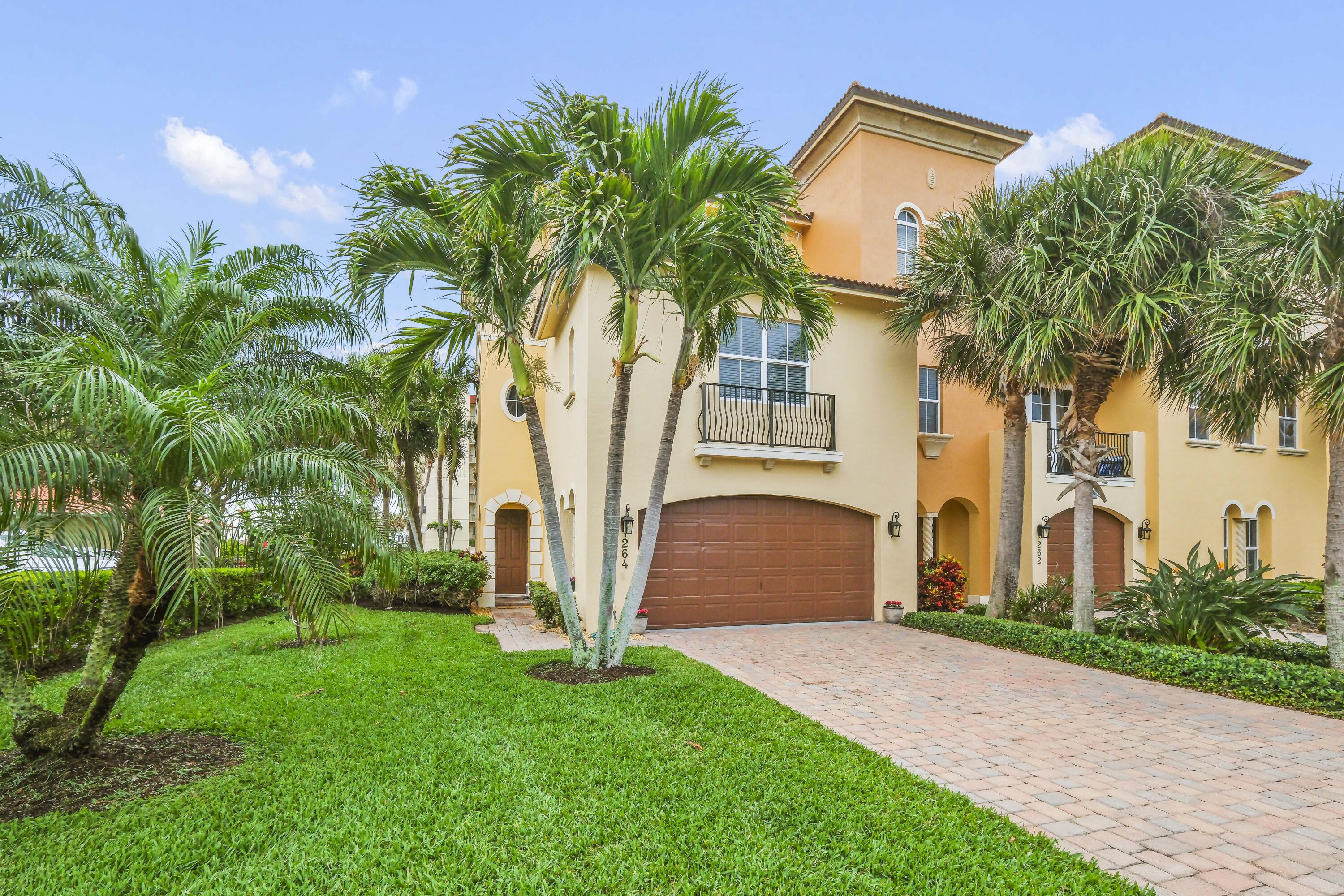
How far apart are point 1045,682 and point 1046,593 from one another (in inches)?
163

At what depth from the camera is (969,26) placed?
1432 centimetres

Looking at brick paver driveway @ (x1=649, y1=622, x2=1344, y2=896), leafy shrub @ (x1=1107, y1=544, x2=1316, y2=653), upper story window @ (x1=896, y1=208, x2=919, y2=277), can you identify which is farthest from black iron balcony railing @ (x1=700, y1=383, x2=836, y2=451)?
upper story window @ (x1=896, y1=208, x2=919, y2=277)

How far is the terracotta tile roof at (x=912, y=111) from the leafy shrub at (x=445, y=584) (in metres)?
14.0

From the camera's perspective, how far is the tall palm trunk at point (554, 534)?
823cm

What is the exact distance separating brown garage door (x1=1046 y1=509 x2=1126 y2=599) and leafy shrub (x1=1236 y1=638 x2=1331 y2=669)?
661cm

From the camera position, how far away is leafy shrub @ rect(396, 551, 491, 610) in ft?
49.9

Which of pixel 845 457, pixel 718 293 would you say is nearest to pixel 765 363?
pixel 845 457

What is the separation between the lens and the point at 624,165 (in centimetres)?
732

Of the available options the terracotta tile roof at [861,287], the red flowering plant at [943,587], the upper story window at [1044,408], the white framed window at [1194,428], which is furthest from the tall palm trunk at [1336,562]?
the white framed window at [1194,428]

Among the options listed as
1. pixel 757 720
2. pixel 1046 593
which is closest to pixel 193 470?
pixel 757 720

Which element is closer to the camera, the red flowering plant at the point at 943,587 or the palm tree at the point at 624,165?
the palm tree at the point at 624,165

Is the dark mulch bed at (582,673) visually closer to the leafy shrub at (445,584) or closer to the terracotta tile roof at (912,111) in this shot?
the leafy shrub at (445,584)

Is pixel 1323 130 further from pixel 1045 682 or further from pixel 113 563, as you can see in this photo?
pixel 113 563

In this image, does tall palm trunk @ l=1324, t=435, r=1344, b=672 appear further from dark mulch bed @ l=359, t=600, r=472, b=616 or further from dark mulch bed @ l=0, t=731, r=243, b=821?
dark mulch bed @ l=359, t=600, r=472, b=616
